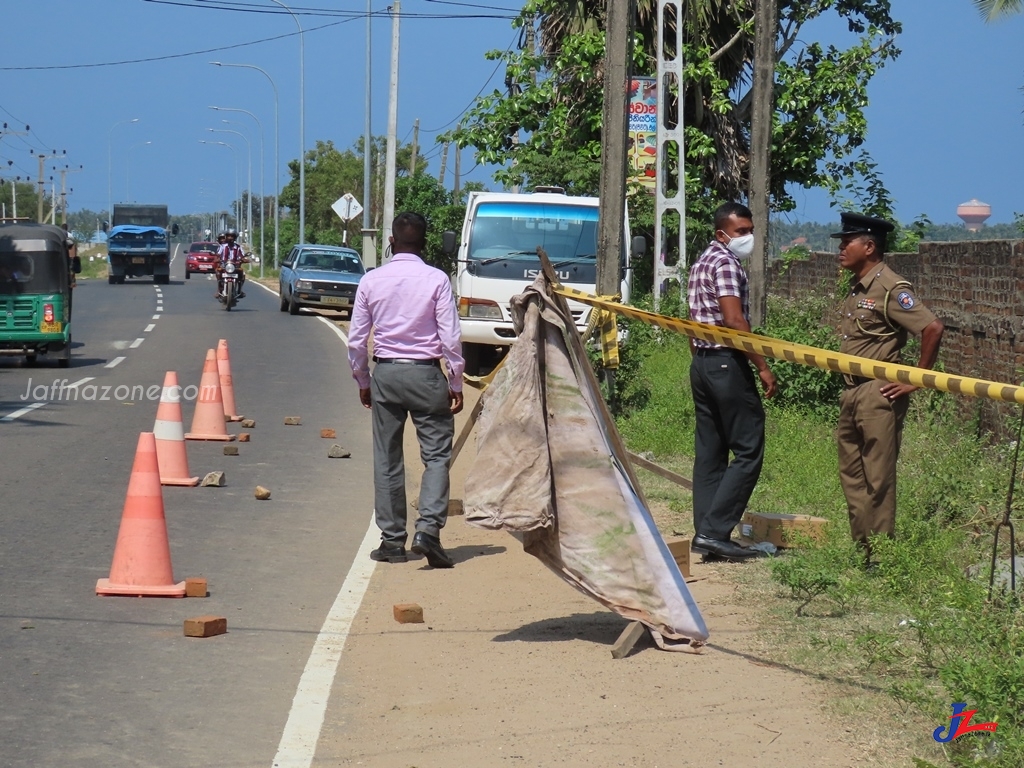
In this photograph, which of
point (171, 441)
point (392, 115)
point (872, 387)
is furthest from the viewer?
point (392, 115)

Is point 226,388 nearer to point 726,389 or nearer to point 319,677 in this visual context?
point 726,389

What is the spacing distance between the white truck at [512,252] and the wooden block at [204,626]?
12.0m

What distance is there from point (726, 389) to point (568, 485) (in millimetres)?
1839

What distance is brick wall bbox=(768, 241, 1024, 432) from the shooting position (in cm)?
1108

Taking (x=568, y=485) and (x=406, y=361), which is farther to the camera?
(x=406, y=361)

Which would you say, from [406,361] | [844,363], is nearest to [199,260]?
[406,361]

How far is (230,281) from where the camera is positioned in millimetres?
34812

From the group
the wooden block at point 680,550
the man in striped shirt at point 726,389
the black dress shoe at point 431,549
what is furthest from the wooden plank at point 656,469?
the black dress shoe at point 431,549

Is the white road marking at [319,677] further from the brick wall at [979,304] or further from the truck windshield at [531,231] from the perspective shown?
the truck windshield at [531,231]

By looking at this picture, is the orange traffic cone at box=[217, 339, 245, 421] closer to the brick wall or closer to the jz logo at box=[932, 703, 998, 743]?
the brick wall

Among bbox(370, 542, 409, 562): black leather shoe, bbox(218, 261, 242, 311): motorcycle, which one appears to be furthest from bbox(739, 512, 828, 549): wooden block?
bbox(218, 261, 242, 311): motorcycle

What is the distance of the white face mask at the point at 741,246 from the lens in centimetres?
755

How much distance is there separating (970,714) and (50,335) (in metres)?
17.6

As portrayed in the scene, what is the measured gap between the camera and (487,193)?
19.1 meters
